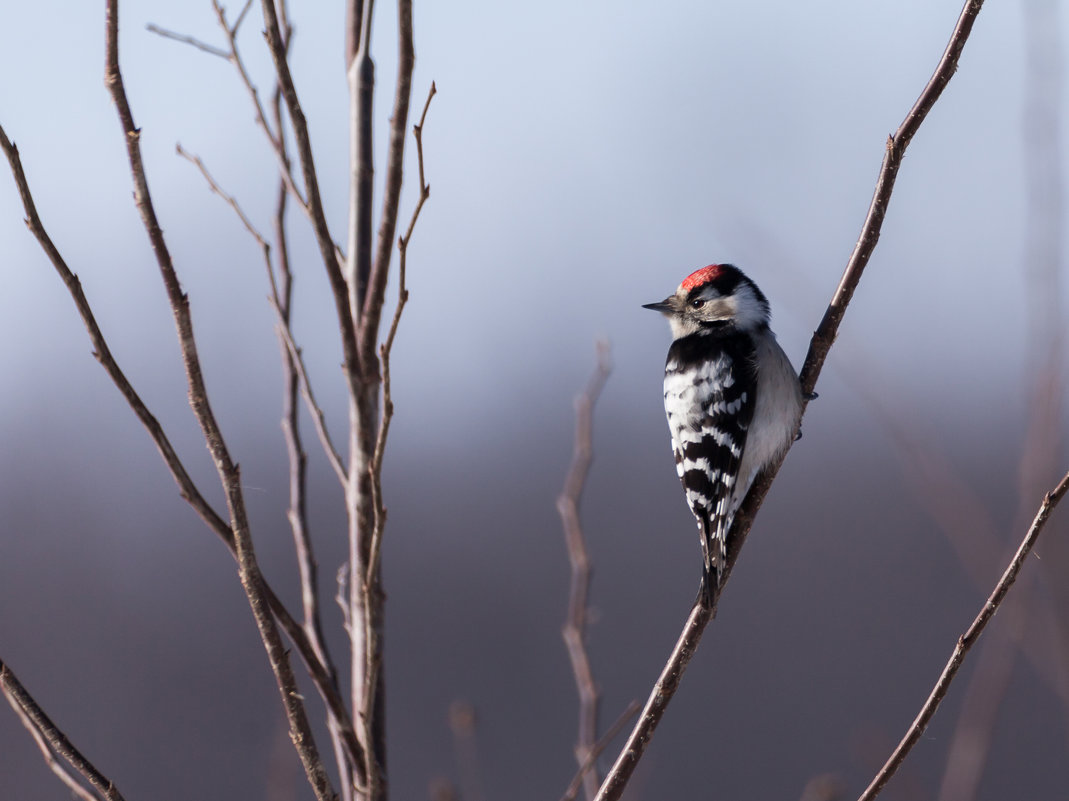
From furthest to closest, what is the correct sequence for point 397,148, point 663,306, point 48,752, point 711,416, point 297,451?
1. point 663,306
2. point 711,416
3. point 297,451
4. point 48,752
5. point 397,148

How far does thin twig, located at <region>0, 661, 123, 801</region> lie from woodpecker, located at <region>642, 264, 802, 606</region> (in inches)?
83.3

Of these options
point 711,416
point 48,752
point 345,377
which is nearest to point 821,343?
point 711,416

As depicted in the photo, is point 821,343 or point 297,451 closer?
point 297,451

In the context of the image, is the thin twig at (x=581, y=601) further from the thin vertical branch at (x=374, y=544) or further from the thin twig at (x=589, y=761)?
the thin vertical branch at (x=374, y=544)

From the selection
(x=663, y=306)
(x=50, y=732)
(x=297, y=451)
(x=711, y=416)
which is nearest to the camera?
(x=50, y=732)

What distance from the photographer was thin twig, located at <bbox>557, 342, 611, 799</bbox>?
2.28m

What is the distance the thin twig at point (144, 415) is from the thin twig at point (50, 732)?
12.1 inches

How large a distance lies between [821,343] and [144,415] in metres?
1.79

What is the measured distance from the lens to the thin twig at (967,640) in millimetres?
1640

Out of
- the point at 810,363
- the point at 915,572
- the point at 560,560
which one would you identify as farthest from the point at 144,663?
the point at 810,363

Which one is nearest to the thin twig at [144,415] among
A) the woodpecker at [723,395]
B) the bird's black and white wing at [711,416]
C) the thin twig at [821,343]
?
the thin twig at [821,343]

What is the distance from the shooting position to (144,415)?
145 cm

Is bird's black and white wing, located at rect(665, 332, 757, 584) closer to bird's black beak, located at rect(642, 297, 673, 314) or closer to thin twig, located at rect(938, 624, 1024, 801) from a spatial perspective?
bird's black beak, located at rect(642, 297, 673, 314)

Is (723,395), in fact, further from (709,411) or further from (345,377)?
(345,377)
